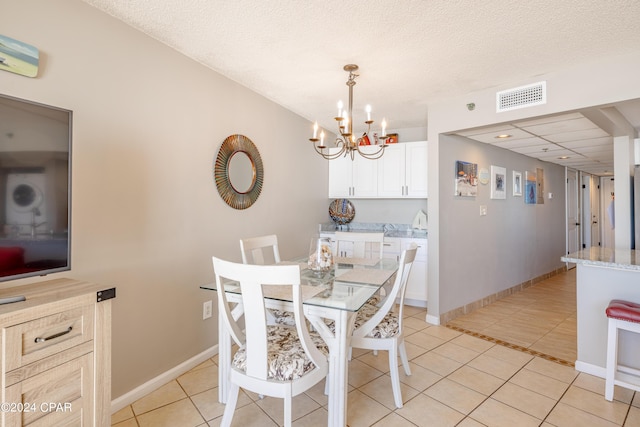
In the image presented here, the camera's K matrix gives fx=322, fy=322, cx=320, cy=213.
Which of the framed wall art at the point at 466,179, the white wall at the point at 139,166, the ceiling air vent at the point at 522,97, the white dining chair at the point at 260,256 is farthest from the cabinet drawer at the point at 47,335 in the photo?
the framed wall art at the point at 466,179

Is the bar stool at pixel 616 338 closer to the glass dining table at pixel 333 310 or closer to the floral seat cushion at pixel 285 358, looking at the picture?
the glass dining table at pixel 333 310

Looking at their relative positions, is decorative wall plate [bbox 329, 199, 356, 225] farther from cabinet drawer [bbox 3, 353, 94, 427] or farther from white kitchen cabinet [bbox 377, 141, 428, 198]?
cabinet drawer [bbox 3, 353, 94, 427]

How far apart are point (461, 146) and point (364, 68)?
1701 mm

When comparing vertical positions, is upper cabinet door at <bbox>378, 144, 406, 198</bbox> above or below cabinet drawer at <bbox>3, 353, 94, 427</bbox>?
above

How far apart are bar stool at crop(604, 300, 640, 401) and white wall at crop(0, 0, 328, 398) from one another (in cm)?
270

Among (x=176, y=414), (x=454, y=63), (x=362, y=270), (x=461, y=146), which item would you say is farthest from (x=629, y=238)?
(x=176, y=414)

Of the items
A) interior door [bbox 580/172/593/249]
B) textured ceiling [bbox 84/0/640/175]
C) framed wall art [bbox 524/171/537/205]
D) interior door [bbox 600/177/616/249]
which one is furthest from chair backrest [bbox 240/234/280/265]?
interior door [bbox 600/177/616/249]

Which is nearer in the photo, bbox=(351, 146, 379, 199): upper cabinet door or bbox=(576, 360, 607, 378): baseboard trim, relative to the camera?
bbox=(576, 360, 607, 378): baseboard trim

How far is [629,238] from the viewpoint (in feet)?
10.9

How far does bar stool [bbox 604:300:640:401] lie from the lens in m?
1.93

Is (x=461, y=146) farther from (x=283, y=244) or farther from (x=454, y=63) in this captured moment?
(x=283, y=244)

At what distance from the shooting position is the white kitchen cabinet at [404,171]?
3.90 m

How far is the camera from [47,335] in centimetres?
115

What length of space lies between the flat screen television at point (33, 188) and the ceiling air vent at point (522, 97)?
304 cm
